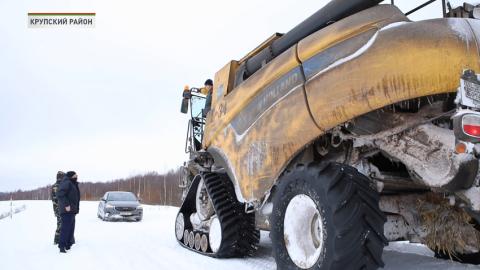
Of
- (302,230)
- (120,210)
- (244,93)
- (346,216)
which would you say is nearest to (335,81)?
(346,216)

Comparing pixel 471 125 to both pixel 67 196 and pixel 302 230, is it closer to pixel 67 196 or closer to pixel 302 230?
pixel 302 230

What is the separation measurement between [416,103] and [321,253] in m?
1.62

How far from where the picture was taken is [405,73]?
3625 millimetres

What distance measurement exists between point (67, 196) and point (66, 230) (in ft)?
2.34

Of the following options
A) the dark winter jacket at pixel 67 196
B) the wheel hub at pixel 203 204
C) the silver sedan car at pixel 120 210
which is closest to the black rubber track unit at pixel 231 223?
the wheel hub at pixel 203 204

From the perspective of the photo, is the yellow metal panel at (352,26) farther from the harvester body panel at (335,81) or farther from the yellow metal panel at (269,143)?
the yellow metal panel at (269,143)

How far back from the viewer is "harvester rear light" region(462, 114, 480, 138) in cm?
318

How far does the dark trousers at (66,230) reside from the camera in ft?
28.1

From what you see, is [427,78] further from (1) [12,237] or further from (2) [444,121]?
(1) [12,237]

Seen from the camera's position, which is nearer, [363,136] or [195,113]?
[363,136]

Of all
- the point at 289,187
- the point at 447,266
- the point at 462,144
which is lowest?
the point at 447,266

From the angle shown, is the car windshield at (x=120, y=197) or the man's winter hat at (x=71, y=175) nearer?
the man's winter hat at (x=71, y=175)

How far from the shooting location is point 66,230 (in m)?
8.71

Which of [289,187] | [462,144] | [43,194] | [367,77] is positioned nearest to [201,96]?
[289,187]
